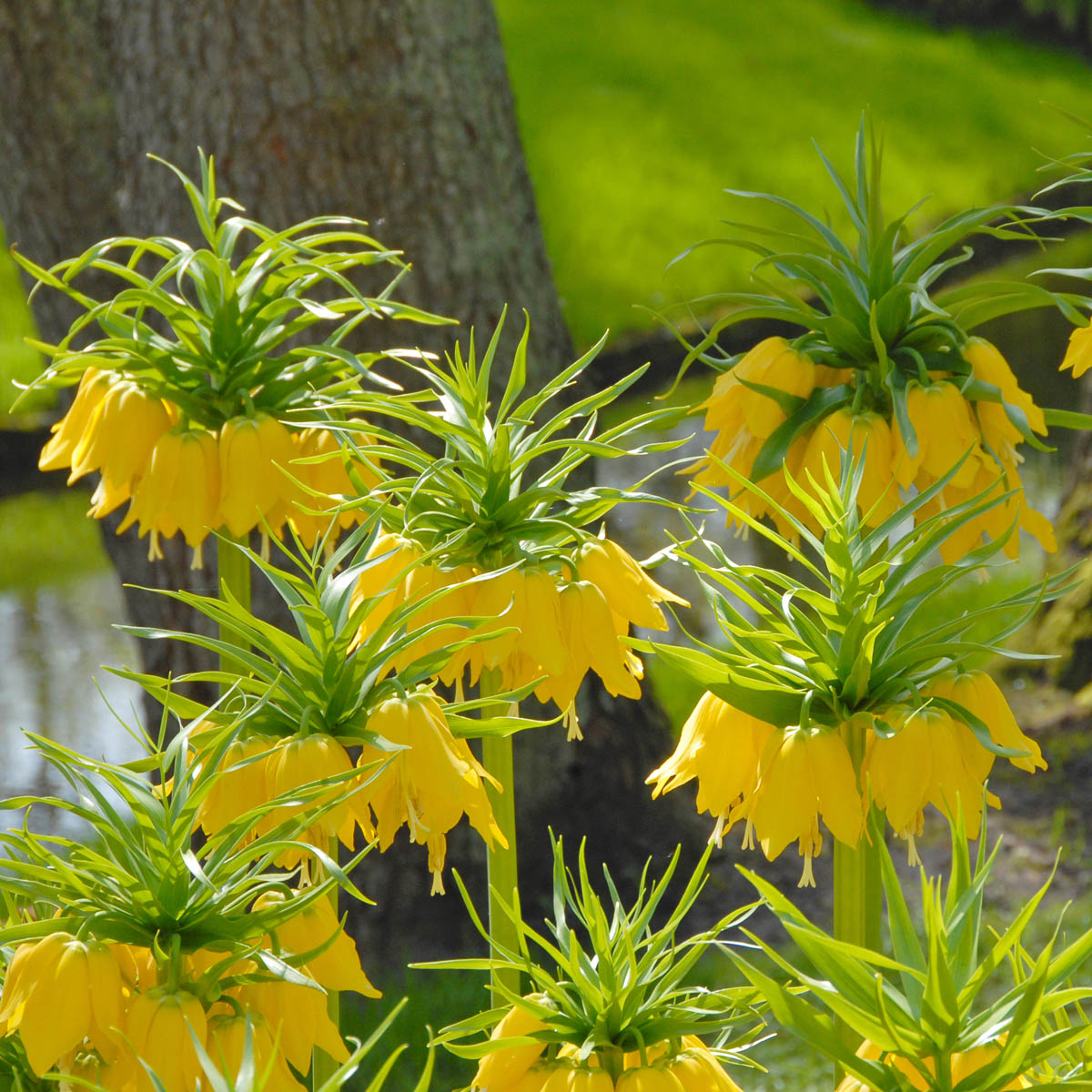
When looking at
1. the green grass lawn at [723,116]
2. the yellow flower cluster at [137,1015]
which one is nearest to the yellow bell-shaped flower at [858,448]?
the yellow flower cluster at [137,1015]

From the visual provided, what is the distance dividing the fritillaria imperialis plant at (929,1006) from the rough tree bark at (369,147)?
1.73 meters

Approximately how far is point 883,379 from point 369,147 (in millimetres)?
1427

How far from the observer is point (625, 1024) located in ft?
2.70

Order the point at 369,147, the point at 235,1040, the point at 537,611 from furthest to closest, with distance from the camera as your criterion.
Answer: the point at 369,147 → the point at 537,611 → the point at 235,1040

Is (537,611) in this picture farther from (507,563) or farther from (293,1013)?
(293,1013)

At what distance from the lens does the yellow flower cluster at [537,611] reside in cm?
104

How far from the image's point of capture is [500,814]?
1.08m

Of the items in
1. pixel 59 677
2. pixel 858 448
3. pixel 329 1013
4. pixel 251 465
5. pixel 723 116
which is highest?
pixel 858 448

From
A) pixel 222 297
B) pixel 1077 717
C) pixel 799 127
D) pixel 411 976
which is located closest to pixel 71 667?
pixel 411 976

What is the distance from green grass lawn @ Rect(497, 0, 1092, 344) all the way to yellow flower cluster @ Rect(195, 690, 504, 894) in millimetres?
5162

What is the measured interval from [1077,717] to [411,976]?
1471 mm

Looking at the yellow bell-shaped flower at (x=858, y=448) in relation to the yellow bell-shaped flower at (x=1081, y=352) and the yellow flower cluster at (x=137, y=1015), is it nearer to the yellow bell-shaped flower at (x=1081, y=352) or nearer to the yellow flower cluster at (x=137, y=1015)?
the yellow bell-shaped flower at (x=1081, y=352)

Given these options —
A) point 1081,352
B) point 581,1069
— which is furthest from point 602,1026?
point 1081,352

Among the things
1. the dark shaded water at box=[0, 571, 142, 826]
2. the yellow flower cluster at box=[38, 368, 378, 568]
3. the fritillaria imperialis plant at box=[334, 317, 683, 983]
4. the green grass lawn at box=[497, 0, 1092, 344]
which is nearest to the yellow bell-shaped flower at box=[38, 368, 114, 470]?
the yellow flower cluster at box=[38, 368, 378, 568]
